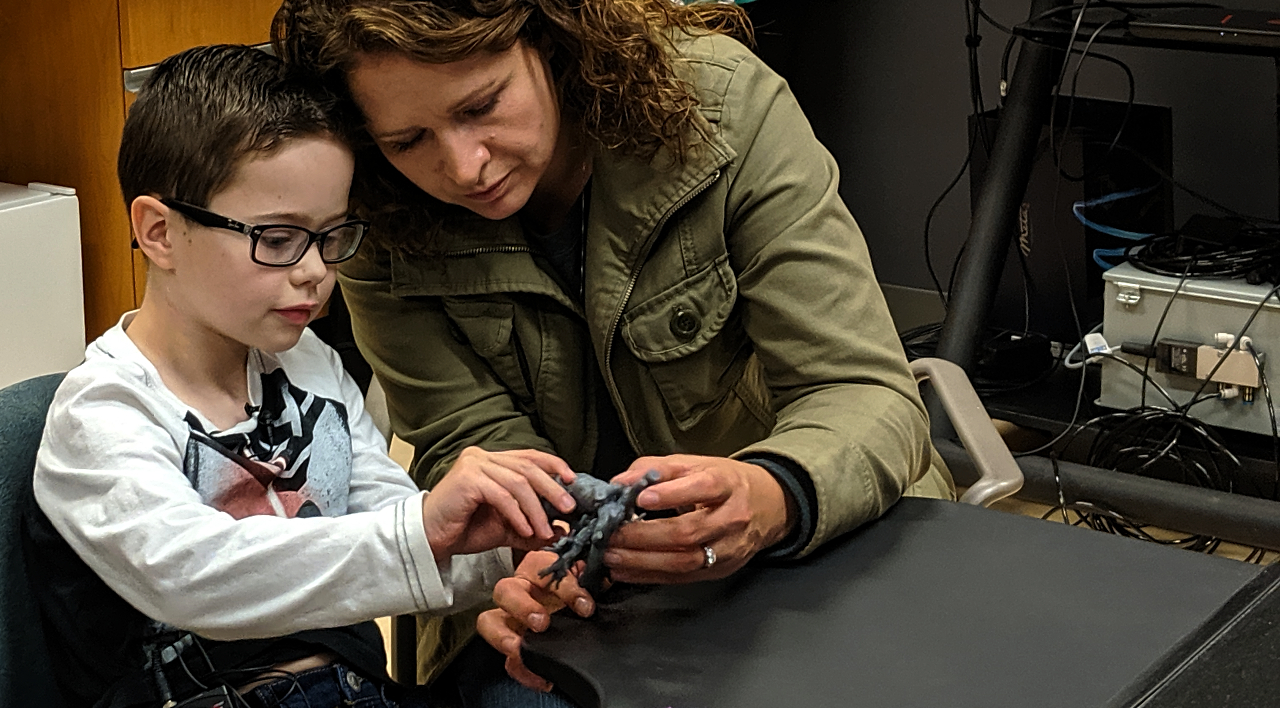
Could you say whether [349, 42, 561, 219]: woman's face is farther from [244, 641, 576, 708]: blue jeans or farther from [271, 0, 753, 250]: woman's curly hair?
[244, 641, 576, 708]: blue jeans

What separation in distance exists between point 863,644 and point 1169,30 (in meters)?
1.59

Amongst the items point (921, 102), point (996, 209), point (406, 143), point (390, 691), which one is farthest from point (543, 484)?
point (921, 102)

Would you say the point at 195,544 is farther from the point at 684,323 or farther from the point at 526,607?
the point at 684,323

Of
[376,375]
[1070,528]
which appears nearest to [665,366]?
[376,375]

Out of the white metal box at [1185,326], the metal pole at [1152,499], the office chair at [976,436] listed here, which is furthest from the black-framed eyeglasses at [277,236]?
→ the white metal box at [1185,326]

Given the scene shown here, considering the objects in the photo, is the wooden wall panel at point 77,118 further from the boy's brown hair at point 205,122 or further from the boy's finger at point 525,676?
the boy's finger at point 525,676

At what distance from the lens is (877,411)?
1133mm

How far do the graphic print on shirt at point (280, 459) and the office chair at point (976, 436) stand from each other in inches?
20.6

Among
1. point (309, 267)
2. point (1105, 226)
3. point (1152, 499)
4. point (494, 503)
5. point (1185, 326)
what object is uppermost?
point (309, 267)

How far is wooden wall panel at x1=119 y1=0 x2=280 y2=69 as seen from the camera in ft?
7.01

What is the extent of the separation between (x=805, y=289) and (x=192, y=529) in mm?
521

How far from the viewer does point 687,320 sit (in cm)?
124

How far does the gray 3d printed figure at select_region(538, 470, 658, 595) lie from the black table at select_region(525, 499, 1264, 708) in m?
0.04

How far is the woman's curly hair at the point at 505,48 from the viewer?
3.52ft
